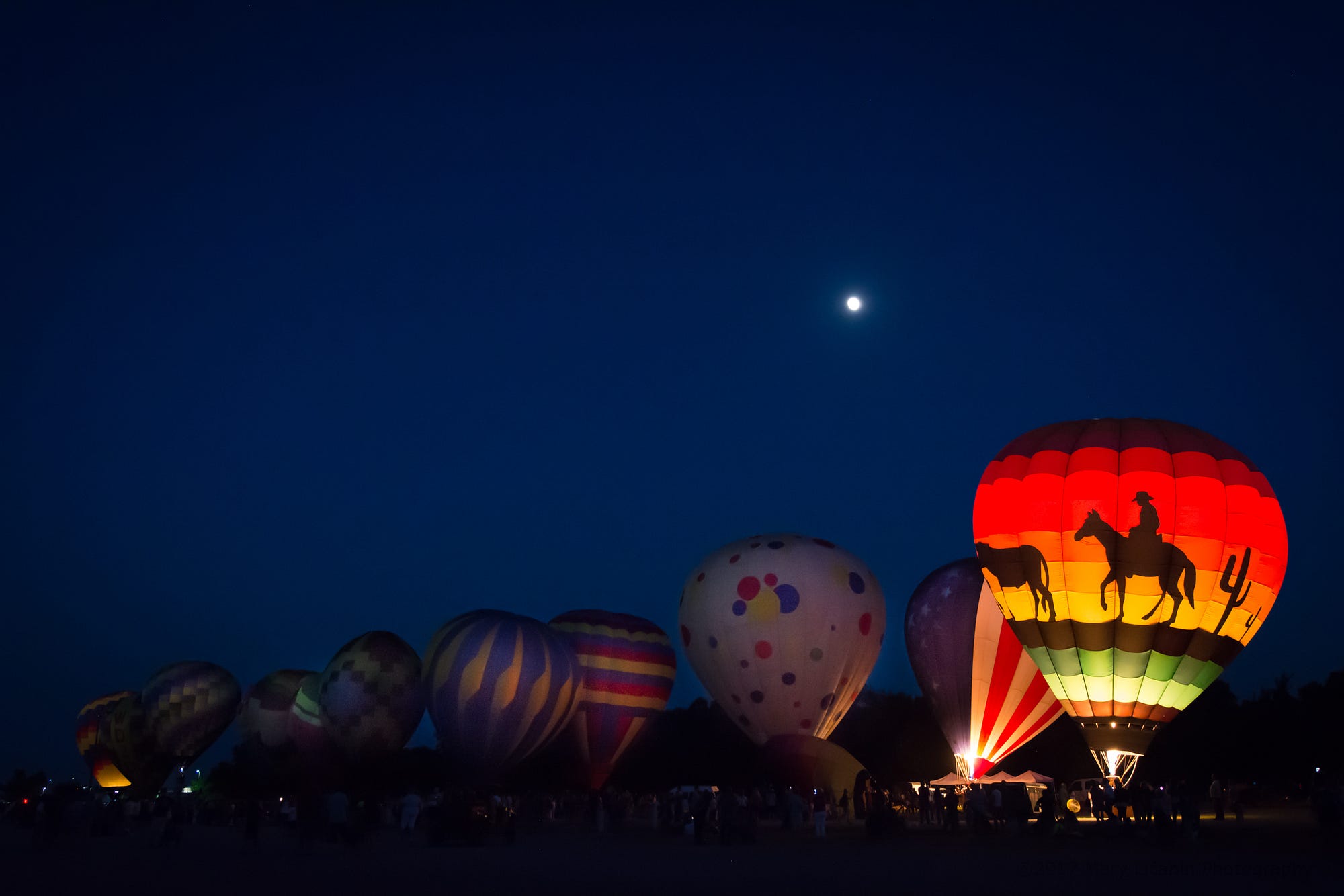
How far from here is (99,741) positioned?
44.0 m

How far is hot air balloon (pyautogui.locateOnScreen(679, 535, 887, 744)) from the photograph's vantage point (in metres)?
28.6

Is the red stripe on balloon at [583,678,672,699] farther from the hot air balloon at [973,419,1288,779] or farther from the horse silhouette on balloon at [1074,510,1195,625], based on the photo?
the horse silhouette on balloon at [1074,510,1195,625]

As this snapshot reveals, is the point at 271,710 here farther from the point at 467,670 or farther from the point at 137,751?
the point at 467,670

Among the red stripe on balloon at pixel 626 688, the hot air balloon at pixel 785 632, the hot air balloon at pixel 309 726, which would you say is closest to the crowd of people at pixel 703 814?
the hot air balloon at pixel 309 726

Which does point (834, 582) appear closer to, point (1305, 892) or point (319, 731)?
point (319, 731)

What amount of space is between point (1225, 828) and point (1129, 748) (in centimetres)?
313

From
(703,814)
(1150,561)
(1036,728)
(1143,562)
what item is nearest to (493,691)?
(703,814)

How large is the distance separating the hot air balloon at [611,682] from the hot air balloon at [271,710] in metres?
10.8

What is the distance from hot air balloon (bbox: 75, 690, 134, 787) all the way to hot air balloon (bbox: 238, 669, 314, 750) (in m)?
7.80

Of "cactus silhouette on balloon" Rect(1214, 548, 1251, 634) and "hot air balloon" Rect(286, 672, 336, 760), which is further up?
"cactus silhouette on balloon" Rect(1214, 548, 1251, 634)

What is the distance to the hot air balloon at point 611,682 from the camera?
30.8m

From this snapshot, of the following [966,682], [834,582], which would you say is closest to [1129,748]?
[966,682]

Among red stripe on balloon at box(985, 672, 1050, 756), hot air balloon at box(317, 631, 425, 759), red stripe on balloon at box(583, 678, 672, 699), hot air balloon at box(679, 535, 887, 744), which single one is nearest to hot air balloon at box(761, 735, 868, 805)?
hot air balloon at box(679, 535, 887, 744)

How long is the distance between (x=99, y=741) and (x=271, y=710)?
1148cm
